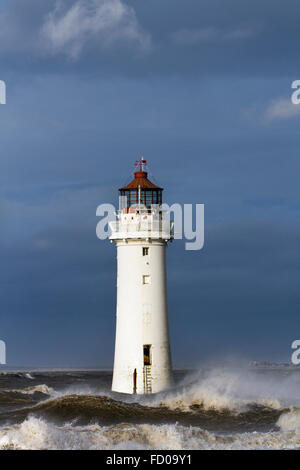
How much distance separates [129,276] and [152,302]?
121 centimetres

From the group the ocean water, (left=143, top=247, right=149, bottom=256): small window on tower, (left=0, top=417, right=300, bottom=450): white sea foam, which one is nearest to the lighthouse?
(left=143, top=247, right=149, bottom=256): small window on tower

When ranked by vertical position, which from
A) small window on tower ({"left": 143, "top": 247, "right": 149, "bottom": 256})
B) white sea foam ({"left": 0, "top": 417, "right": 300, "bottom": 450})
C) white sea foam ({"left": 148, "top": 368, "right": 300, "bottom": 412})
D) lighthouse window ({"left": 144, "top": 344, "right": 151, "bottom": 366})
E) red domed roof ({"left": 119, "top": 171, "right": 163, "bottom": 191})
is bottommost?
white sea foam ({"left": 0, "top": 417, "right": 300, "bottom": 450})

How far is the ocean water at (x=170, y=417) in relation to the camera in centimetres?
2552

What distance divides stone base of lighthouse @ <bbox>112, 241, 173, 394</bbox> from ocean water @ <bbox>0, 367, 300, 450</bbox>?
64cm

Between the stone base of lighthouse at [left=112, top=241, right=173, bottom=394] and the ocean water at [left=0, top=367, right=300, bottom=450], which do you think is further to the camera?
the stone base of lighthouse at [left=112, top=241, right=173, bottom=394]

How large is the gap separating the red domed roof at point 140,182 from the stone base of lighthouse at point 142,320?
194 centimetres

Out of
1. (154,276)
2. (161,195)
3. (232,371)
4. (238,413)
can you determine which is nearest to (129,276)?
(154,276)

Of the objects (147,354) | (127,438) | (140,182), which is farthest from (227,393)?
(127,438)

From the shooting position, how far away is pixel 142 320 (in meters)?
34.8

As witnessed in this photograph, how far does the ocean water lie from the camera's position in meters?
25.5

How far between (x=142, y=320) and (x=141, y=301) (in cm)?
66

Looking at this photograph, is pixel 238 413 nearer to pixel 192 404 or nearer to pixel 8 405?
pixel 192 404

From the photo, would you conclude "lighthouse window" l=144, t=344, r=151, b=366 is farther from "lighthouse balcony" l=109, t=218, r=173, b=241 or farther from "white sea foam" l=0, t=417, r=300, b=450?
"white sea foam" l=0, t=417, r=300, b=450

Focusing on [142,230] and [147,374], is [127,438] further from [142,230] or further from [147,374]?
[142,230]
